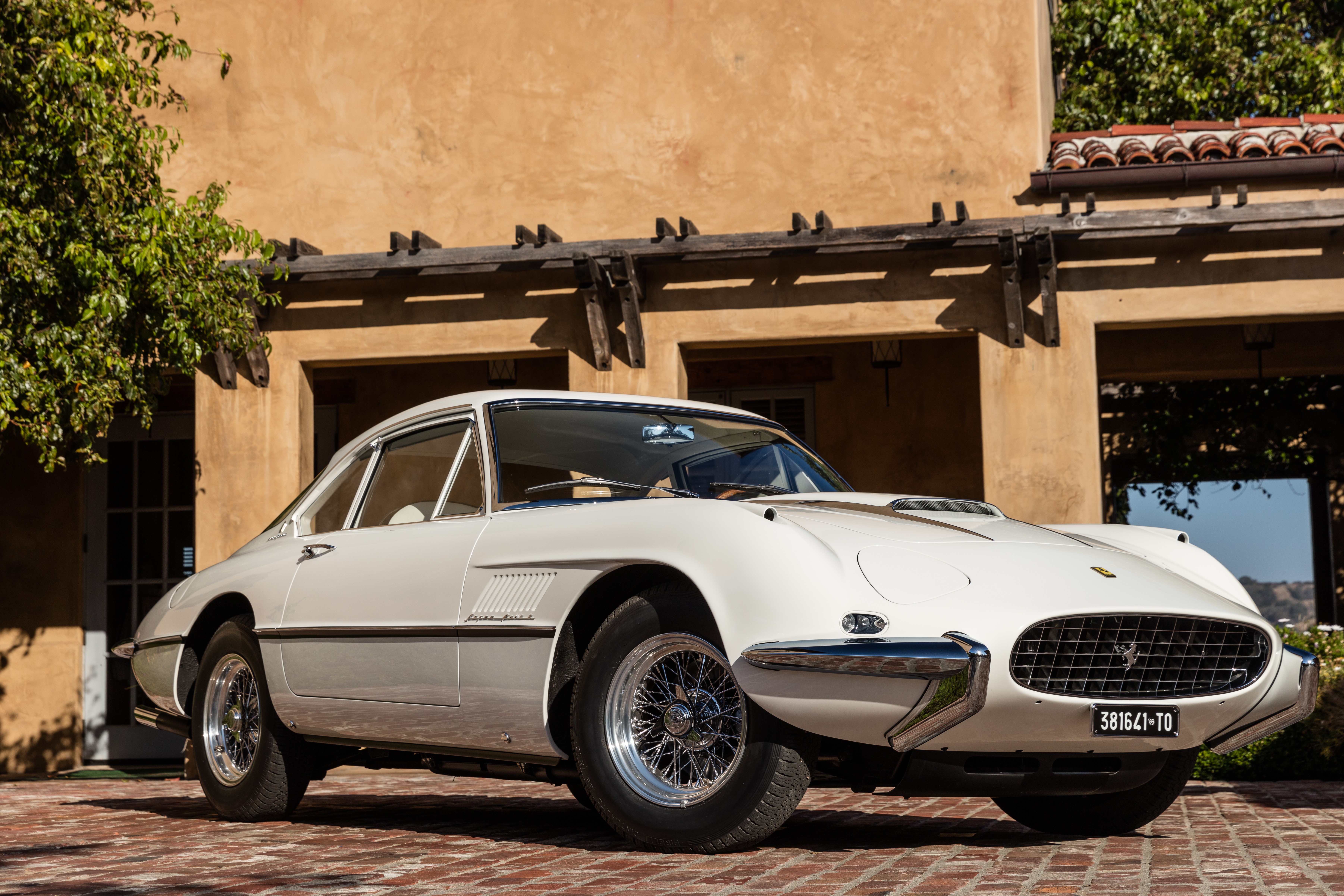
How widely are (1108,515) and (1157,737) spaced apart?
1236cm

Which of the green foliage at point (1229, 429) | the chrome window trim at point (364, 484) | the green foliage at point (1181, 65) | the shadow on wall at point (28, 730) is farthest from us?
the green foliage at point (1181, 65)

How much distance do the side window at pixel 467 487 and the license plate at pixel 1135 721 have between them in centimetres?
228

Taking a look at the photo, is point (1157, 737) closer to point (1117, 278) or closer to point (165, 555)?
point (1117, 278)

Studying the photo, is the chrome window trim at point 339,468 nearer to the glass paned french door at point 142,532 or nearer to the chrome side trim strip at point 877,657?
the chrome side trim strip at point 877,657

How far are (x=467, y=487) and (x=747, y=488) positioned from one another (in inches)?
40.4

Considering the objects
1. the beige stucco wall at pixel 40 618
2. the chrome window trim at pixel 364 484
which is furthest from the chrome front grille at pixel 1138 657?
the beige stucco wall at pixel 40 618

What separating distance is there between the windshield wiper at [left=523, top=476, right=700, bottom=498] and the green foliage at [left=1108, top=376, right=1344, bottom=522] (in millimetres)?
12237

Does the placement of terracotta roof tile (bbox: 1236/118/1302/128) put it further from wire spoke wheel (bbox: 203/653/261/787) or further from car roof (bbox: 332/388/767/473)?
wire spoke wheel (bbox: 203/653/261/787)

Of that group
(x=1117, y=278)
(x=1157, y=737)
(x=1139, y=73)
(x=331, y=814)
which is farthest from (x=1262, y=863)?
(x=1139, y=73)

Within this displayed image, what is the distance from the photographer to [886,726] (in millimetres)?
3943

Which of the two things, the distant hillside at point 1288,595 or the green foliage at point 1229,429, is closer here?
the green foliage at point 1229,429

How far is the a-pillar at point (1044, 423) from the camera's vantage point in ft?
31.9

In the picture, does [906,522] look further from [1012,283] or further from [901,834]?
[1012,283]

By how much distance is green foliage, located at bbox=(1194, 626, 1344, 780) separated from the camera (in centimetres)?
906
